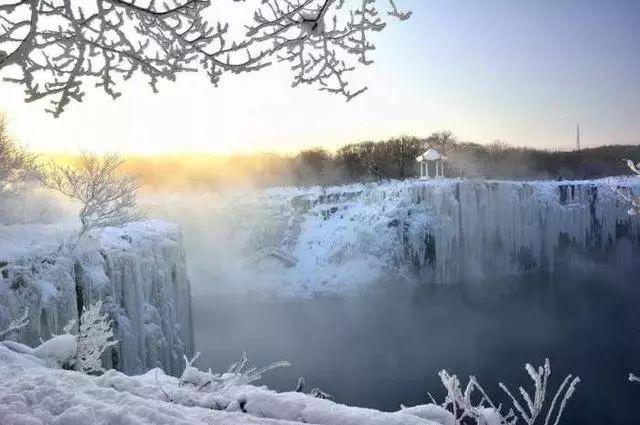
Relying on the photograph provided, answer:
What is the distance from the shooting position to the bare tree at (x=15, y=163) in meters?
15.8

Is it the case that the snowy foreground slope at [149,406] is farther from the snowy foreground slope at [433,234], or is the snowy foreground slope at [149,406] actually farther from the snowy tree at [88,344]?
the snowy foreground slope at [433,234]

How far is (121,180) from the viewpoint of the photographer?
16266 mm

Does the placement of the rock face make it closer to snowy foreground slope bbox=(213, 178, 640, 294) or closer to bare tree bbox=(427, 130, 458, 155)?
snowy foreground slope bbox=(213, 178, 640, 294)

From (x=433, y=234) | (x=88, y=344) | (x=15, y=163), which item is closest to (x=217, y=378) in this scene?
(x=88, y=344)

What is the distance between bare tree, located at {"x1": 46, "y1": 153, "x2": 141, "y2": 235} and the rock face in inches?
19.1

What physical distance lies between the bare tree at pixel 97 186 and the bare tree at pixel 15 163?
886mm

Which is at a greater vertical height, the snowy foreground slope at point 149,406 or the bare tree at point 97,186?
the bare tree at point 97,186

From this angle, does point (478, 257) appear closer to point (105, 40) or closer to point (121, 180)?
point (121, 180)

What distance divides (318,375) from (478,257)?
1748cm

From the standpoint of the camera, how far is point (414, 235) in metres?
33.7

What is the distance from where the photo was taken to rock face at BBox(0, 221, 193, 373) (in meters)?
9.64

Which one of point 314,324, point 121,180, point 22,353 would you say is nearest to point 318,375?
point 314,324

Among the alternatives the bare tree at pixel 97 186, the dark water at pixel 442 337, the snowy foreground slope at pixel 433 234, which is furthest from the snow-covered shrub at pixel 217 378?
the snowy foreground slope at pixel 433 234

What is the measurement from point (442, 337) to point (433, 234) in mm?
10146
